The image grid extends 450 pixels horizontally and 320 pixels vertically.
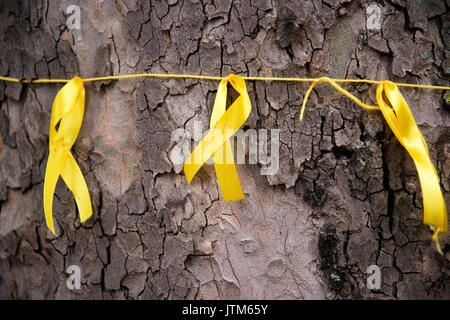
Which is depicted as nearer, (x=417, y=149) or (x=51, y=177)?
(x=417, y=149)

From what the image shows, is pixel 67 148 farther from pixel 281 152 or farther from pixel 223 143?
pixel 281 152

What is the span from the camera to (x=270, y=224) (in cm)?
123


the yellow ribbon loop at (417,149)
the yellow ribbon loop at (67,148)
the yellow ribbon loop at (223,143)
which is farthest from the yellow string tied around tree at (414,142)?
the yellow ribbon loop at (67,148)

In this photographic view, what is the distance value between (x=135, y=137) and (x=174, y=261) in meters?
0.44

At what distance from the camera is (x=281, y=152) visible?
3.92 feet

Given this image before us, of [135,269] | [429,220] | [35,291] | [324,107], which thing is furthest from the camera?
[35,291]

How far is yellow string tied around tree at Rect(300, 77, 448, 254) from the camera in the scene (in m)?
1.08

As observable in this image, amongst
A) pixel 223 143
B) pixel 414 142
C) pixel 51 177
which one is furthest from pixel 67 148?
pixel 414 142

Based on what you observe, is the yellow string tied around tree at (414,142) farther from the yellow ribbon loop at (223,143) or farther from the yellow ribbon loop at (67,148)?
the yellow ribbon loop at (67,148)

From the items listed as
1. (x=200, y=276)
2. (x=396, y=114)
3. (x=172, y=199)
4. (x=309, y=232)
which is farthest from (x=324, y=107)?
(x=200, y=276)

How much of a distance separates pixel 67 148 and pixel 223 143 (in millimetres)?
548

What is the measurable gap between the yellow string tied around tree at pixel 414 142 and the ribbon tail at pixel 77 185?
0.77 m

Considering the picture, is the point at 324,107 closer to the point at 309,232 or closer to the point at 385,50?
the point at 385,50

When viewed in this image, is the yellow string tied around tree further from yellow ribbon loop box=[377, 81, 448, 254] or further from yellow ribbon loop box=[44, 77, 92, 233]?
yellow ribbon loop box=[44, 77, 92, 233]
